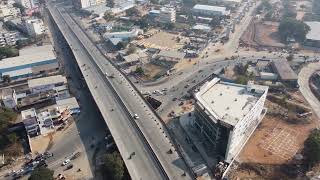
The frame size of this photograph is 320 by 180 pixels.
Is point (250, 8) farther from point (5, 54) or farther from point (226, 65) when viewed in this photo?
point (5, 54)

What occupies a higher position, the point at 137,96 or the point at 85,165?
the point at 137,96

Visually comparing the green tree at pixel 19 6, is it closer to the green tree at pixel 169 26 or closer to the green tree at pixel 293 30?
the green tree at pixel 169 26

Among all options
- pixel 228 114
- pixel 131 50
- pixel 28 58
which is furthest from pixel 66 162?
pixel 131 50

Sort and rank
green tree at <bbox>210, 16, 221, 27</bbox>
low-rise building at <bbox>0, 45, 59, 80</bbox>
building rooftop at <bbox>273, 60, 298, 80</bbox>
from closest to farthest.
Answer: building rooftop at <bbox>273, 60, 298, 80</bbox> → low-rise building at <bbox>0, 45, 59, 80</bbox> → green tree at <bbox>210, 16, 221, 27</bbox>

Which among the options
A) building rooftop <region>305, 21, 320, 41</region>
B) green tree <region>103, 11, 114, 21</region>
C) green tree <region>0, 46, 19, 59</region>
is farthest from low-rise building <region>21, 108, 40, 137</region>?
building rooftop <region>305, 21, 320, 41</region>

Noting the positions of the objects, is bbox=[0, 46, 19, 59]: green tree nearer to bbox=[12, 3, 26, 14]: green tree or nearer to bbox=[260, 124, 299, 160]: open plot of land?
bbox=[12, 3, 26, 14]: green tree

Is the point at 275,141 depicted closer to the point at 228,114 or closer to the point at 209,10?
the point at 228,114

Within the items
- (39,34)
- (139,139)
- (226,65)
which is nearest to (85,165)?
(139,139)
